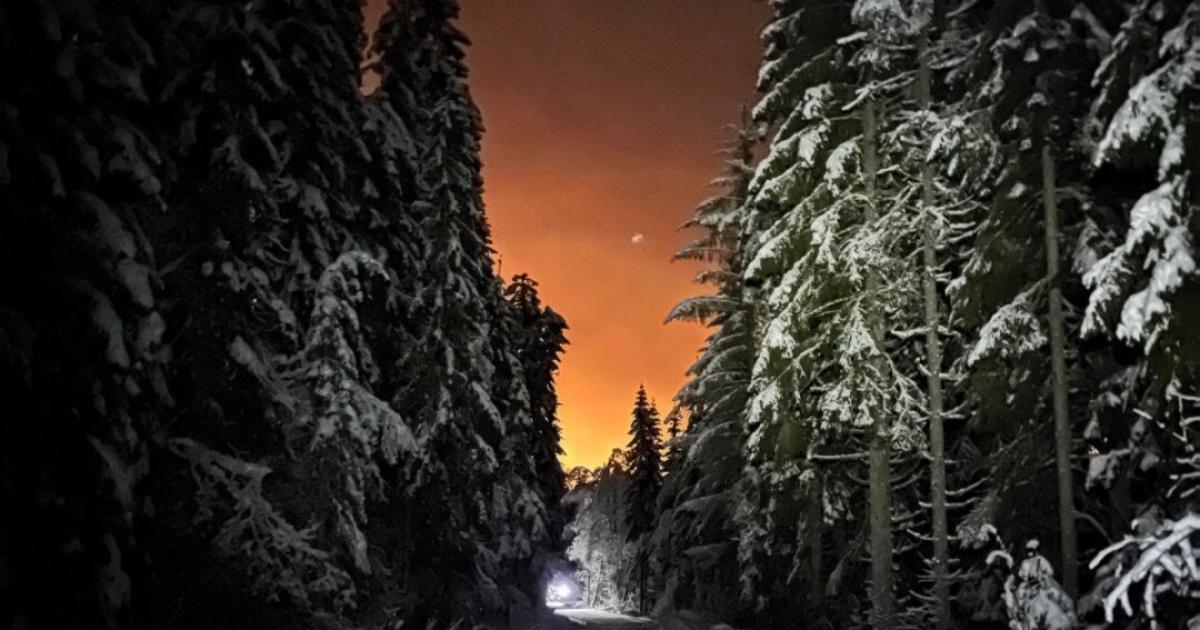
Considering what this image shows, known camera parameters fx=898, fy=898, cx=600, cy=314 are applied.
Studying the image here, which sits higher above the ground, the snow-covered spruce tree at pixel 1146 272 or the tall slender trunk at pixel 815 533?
the snow-covered spruce tree at pixel 1146 272

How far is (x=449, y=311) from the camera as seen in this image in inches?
898

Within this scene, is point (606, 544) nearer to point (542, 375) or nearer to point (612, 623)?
point (612, 623)

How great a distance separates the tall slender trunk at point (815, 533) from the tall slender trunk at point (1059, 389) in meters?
7.61

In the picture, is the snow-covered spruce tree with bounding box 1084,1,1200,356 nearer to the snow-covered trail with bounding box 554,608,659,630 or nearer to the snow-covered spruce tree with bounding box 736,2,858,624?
the snow-covered spruce tree with bounding box 736,2,858,624

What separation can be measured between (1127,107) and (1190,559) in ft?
15.5

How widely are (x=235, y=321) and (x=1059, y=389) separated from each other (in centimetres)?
1184

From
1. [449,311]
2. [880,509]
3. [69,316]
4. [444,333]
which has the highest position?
[449,311]

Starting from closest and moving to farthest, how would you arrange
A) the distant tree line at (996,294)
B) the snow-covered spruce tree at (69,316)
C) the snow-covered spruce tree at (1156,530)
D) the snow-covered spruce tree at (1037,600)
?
the snow-covered spruce tree at (69,316), the snow-covered spruce tree at (1156,530), the distant tree line at (996,294), the snow-covered spruce tree at (1037,600)

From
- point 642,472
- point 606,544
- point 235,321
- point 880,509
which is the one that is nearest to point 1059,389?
point 880,509

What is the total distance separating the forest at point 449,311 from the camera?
8.34 metres

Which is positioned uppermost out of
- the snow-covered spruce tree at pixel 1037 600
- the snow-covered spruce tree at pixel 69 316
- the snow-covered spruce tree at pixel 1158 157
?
the snow-covered spruce tree at pixel 1158 157

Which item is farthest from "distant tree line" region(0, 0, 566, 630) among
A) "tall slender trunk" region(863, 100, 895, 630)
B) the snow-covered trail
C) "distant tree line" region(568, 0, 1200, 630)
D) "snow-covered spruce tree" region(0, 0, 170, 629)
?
the snow-covered trail

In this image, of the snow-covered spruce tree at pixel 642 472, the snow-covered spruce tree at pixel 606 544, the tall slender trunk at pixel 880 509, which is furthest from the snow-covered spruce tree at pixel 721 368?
the snow-covered spruce tree at pixel 606 544

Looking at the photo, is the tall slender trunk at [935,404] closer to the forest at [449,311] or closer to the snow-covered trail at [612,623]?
the forest at [449,311]
